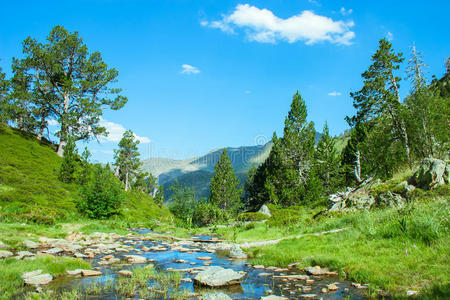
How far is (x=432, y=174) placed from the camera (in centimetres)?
1209

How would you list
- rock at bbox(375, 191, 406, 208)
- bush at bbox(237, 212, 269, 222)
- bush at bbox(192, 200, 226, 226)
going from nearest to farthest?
1. rock at bbox(375, 191, 406, 208)
2. bush at bbox(237, 212, 269, 222)
3. bush at bbox(192, 200, 226, 226)

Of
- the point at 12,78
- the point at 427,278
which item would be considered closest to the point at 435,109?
the point at 427,278

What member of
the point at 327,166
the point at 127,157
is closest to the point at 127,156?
the point at 127,157

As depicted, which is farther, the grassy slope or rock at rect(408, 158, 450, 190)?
rock at rect(408, 158, 450, 190)

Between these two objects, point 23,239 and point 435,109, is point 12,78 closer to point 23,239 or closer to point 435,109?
point 23,239

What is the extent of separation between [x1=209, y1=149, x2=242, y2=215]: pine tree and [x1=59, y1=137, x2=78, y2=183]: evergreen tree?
2450cm

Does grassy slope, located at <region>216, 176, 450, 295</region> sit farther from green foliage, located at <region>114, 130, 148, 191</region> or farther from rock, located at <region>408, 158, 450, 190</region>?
green foliage, located at <region>114, 130, 148, 191</region>

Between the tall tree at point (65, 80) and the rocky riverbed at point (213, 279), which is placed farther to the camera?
the tall tree at point (65, 80)

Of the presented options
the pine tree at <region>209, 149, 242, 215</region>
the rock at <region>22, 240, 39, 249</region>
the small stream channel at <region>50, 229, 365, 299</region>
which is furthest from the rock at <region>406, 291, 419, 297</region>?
the pine tree at <region>209, 149, 242, 215</region>

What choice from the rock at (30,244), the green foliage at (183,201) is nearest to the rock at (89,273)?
the rock at (30,244)

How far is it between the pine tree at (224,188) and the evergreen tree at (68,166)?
24504mm

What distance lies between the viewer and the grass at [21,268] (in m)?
5.28

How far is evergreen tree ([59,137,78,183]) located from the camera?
33.4m

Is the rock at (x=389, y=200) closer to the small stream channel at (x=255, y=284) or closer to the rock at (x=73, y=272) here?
the small stream channel at (x=255, y=284)
